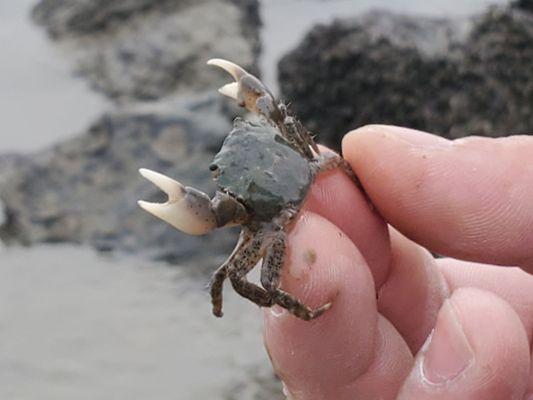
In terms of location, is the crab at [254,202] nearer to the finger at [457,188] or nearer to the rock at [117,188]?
the finger at [457,188]

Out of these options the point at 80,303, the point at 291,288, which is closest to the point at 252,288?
the point at 291,288

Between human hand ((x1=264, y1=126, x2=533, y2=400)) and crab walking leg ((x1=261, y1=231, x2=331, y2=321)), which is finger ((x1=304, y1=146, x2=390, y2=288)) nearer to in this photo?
human hand ((x1=264, y1=126, x2=533, y2=400))

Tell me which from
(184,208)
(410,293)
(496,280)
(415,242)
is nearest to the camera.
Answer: (184,208)

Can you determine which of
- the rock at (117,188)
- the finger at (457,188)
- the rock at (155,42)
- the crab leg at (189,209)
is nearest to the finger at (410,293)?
the finger at (457,188)

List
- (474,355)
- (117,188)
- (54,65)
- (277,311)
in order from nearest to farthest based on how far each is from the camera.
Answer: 1. (474,355)
2. (277,311)
3. (117,188)
4. (54,65)

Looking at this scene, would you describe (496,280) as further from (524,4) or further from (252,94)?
(524,4)

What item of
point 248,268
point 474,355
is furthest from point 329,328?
point 474,355
